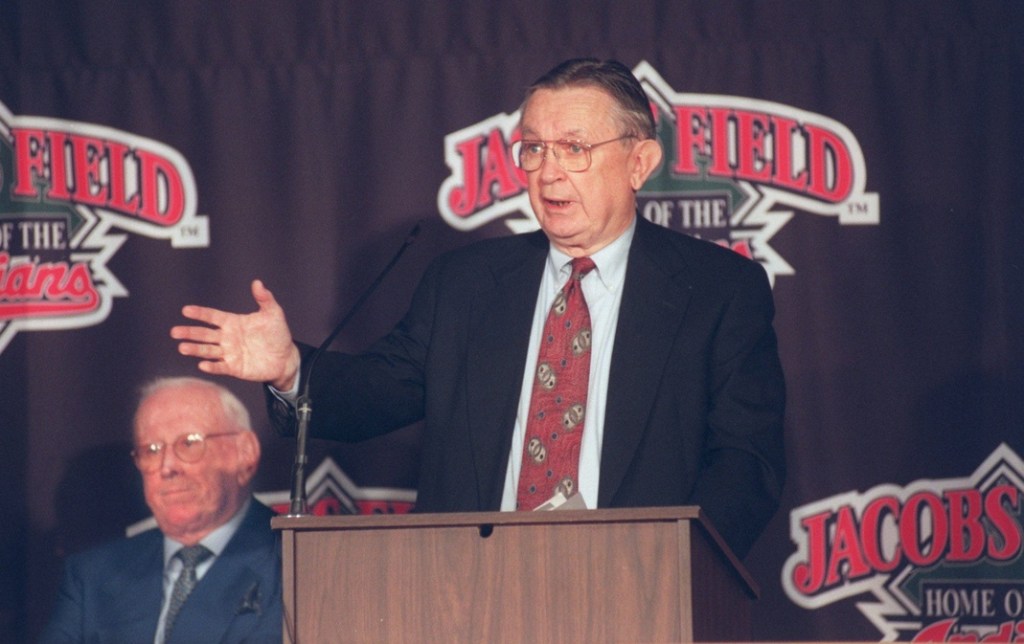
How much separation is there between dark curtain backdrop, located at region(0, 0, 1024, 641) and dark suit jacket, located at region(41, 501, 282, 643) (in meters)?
0.07

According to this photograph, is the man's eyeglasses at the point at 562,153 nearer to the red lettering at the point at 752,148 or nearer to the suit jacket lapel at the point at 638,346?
the suit jacket lapel at the point at 638,346

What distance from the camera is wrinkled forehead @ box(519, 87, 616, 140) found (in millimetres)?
3264

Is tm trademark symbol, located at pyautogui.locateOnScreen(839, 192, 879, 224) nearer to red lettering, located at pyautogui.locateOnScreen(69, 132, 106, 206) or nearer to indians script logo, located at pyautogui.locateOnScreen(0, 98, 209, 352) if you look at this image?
indians script logo, located at pyautogui.locateOnScreen(0, 98, 209, 352)

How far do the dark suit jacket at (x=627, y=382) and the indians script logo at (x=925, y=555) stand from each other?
Answer: 104 cm

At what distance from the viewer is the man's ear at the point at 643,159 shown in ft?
11.0

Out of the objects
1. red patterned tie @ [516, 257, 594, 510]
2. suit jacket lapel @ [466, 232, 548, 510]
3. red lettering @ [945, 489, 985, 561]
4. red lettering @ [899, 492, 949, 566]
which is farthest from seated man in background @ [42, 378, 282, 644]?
red lettering @ [945, 489, 985, 561]

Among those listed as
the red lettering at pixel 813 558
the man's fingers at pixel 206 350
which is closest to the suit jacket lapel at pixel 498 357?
the man's fingers at pixel 206 350

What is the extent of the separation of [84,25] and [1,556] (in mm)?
1519

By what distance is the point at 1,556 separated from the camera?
431 centimetres

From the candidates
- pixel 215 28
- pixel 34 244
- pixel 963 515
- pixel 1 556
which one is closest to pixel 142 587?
pixel 1 556

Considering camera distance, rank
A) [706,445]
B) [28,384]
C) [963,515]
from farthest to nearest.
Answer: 1. [28,384]
2. [963,515]
3. [706,445]

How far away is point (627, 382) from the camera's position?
3.11 metres

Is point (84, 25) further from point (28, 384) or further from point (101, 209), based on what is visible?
point (28, 384)

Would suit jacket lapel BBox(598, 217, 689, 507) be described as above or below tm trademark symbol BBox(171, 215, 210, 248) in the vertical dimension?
below
